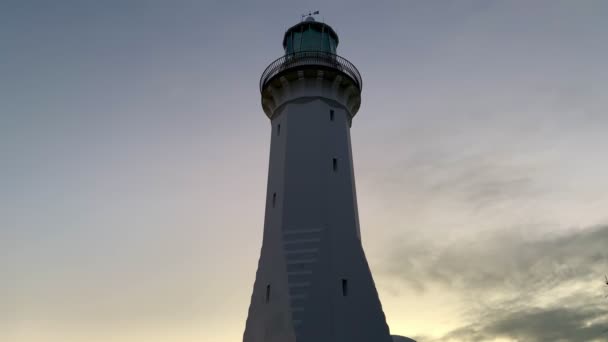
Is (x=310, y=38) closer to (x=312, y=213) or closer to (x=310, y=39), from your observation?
(x=310, y=39)

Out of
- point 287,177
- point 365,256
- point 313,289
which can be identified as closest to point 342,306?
point 313,289

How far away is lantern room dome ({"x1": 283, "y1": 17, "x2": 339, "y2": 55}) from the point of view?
30766mm

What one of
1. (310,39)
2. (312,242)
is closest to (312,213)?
(312,242)

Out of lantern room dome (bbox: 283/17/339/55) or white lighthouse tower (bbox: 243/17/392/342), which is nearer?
white lighthouse tower (bbox: 243/17/392/342)

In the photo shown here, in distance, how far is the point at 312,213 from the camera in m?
24.5

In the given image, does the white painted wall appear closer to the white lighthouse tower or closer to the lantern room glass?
the white lighthouse tower

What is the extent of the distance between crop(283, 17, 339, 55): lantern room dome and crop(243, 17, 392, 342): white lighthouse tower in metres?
0.08

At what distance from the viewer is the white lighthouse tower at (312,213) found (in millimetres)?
21844

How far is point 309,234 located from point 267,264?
293 centimetres

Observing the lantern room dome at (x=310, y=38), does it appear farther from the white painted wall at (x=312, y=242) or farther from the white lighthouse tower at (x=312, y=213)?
the white painted wall at (x=312, y=242)

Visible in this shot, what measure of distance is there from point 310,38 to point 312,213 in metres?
13.0

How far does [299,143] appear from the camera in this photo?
2670cm

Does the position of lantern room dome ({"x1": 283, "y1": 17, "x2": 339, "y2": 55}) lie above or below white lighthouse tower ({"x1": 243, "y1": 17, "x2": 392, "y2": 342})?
above

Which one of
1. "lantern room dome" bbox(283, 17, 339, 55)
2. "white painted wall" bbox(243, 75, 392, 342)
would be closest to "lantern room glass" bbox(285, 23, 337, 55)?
"lantern room dome" bbox(283, 17, 339, 55)
